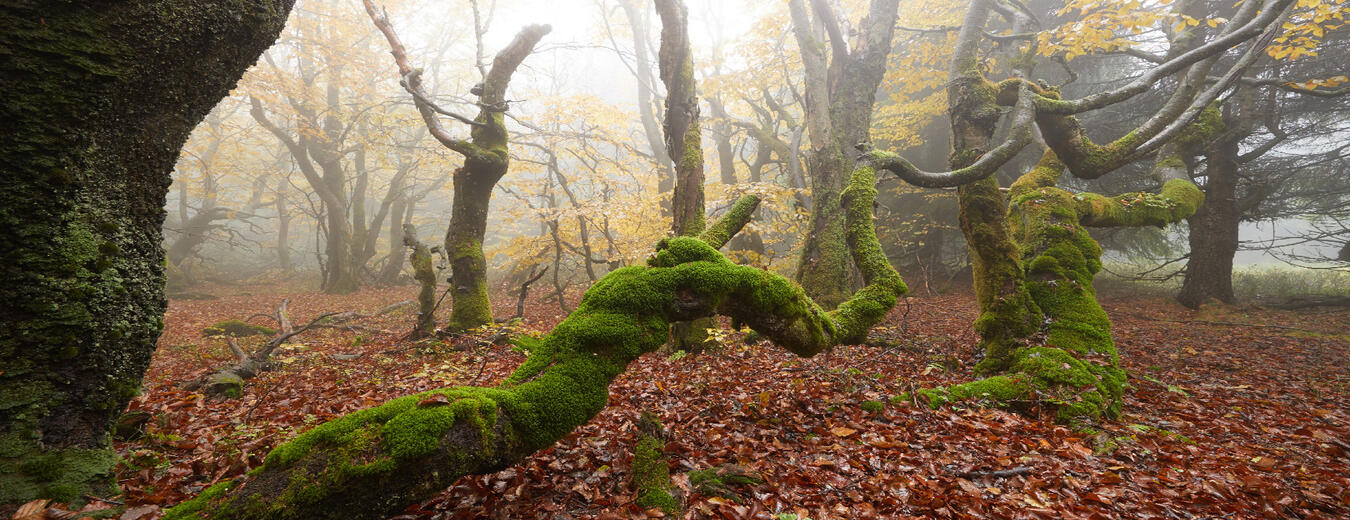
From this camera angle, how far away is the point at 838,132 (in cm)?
985

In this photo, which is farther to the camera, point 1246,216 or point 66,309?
point 1246,216

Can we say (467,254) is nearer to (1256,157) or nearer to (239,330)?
(239,330)

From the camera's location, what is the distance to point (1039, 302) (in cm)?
728

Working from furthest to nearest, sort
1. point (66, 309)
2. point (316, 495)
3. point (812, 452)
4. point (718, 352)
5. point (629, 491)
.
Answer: point (718, 352) → point (812, 452) → point (629, 491) → point (66, 309) → point (316, 495)

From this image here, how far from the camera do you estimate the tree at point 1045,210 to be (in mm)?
5980

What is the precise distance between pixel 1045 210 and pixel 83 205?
35.3 ft

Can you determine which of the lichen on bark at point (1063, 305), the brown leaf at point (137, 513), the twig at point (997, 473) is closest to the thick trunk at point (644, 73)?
the lichen on bark at point (1063, 305)

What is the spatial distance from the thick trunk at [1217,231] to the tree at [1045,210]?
498 centimetres

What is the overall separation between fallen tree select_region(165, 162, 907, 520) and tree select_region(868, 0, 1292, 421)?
9.95 ft

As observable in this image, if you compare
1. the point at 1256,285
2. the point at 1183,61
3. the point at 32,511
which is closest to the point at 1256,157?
the point at 1256,285

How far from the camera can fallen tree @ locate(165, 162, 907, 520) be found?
7.46 ft

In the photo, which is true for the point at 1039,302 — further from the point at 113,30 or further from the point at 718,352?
the point at 113,30

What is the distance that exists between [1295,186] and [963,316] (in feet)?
35.4

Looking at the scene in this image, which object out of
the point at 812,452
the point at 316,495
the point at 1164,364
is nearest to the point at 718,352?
the point at 812,452
